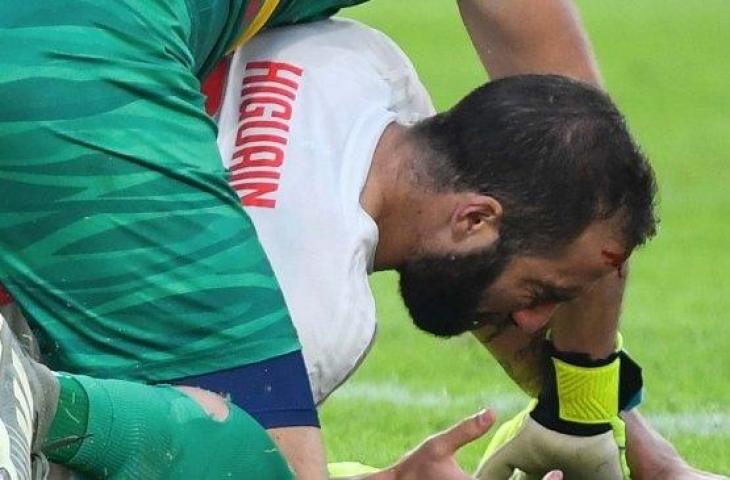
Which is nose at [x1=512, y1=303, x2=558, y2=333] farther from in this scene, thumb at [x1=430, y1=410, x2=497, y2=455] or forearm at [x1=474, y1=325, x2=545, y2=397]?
forearm at [x1=474, y1=325, x2=545, y2=397]

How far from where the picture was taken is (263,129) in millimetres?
→ 3512

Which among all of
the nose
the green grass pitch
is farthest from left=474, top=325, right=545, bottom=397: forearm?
the nose

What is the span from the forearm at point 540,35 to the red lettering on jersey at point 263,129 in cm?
50

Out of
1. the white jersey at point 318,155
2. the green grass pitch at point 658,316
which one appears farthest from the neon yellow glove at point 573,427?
the white jersey at point 318,155

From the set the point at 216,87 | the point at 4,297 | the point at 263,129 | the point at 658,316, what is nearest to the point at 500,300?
the point at 263,129

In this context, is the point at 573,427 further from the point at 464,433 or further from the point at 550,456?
the point at 464,433

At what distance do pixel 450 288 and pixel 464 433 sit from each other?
269mm

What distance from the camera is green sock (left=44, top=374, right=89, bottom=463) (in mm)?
2850

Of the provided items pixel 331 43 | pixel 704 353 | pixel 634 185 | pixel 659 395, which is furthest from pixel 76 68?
pixel 704 353

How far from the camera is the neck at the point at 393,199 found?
3.46 meters

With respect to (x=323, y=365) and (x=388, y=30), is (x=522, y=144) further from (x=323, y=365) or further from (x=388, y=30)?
(x=388, y=30)

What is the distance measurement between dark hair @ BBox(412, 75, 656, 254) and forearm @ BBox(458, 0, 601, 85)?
16.2 inches

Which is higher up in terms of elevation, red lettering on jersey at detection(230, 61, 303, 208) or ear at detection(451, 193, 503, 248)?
red lettering on jersey at detection(230, 61, 303, 208)

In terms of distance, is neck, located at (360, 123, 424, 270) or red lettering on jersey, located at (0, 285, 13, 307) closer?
red lettering on jersey, located at (0, 285, 13, 307)
